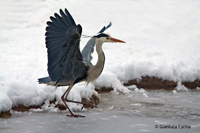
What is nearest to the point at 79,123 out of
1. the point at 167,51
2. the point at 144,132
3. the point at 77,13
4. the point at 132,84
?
the point at 144,132

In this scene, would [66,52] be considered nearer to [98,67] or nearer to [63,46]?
[63,46]

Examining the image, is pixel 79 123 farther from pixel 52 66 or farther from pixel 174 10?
pixel 174 10

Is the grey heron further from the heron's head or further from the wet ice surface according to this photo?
the wet ice surface

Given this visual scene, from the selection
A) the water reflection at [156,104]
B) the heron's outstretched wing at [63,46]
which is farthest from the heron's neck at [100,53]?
the water reflection at [156,104]

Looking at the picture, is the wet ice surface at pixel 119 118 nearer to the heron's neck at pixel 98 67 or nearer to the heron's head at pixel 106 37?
the heron's neck at pixel 98 67

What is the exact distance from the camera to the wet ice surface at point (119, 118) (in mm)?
4172

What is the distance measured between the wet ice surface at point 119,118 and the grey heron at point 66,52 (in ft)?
1.90

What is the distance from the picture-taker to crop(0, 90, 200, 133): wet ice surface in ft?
13.7

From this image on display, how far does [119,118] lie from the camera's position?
474 centimetres

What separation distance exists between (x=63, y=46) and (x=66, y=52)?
0.31 ft

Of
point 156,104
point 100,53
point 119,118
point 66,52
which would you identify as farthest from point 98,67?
point 156,104

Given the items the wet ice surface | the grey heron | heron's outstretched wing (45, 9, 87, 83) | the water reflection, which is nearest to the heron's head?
the grey heron

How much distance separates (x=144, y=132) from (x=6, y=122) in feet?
6.14

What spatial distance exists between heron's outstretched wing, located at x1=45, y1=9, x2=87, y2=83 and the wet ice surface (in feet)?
2.23
